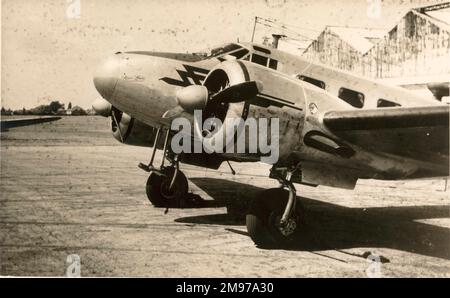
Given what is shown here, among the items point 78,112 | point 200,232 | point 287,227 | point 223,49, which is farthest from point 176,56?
point 78,112

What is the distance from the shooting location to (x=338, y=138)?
7.26 metres

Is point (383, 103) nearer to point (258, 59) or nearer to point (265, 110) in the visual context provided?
point (258, 59)

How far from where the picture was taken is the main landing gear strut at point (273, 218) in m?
7.08

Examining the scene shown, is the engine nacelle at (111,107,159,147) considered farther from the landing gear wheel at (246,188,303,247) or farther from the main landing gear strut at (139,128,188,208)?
the landing gear wheel at (246,188,303,247)

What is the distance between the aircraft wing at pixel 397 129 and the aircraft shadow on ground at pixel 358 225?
1531mm

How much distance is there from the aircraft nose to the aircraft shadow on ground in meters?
2.77

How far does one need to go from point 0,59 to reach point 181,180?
491 centimetres

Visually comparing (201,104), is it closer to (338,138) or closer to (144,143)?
(338,138)

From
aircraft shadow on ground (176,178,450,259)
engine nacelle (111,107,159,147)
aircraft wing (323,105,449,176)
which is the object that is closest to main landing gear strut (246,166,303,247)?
aircraft shadow on ground (176,178,450,259)

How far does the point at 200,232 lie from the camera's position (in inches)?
319

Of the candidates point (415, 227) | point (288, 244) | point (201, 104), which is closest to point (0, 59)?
point (201, 104)

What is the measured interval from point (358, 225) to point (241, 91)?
14.0 feet

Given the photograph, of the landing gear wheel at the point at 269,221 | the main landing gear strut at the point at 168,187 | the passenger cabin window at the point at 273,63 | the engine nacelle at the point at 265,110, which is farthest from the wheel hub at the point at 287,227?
the main landing gear strut at the point at 168,187
